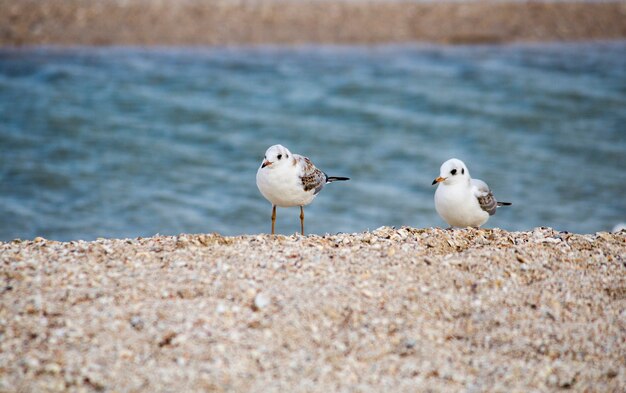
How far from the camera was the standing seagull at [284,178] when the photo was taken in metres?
6.58

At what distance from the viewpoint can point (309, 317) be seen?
4688mm

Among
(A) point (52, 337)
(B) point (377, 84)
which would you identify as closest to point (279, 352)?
(A) point (52, 337)

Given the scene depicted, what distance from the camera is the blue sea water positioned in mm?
10961

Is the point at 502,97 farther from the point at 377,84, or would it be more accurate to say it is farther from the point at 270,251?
the point at 270,251

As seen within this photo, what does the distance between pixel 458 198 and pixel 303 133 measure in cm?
693

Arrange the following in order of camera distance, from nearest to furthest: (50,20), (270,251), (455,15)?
1. (270,251)
2. (50,20)
3. (455,15)

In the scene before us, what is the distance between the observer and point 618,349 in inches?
182

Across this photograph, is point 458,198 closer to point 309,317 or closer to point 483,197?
point 483,197

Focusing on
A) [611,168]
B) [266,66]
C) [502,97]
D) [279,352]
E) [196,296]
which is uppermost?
[266,66]

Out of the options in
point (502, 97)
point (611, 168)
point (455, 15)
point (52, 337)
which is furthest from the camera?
point (455, 15)

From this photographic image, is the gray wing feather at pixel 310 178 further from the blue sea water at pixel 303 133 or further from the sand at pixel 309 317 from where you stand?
the blue sea water at pixel 303 133

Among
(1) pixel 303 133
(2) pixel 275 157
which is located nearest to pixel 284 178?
(2) pixel 275 157

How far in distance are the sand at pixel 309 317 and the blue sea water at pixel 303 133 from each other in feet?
15.9

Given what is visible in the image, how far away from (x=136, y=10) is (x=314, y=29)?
3653 mm
